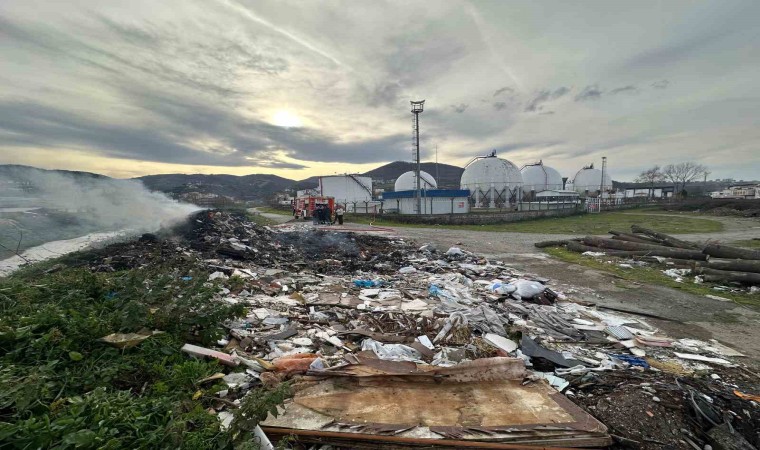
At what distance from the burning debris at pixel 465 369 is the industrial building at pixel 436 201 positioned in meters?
25.0

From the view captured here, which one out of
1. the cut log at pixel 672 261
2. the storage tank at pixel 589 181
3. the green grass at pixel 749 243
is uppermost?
the storage tank at pixel 589 181

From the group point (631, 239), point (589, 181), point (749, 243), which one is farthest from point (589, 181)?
point (631, 239)

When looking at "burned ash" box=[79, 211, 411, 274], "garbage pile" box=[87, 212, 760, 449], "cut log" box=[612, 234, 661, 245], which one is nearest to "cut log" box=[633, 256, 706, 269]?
"cut log" box=[612, 234, 661, 245]

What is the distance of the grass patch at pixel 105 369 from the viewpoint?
2.16 meters

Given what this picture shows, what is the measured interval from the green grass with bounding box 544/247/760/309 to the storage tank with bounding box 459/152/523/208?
97.0 feet

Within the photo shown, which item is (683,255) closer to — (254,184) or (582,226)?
(582,226)

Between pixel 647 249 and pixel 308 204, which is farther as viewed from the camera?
pixel 308 204

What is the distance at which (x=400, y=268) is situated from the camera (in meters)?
9.87

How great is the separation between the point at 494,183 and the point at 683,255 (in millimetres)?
31898

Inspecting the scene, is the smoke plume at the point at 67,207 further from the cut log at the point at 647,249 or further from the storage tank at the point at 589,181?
the storage tank at the point at 589,181

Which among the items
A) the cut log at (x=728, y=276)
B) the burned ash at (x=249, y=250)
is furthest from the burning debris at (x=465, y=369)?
the cut log at (x=728, y=276)

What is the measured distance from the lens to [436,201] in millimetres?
32938

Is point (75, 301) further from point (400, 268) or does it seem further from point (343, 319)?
point (400, 268)

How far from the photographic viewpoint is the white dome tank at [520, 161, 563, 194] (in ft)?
170
